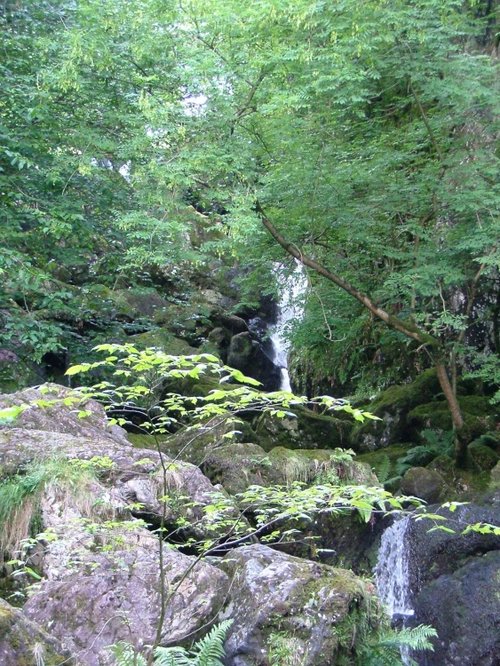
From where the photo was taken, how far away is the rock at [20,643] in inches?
115

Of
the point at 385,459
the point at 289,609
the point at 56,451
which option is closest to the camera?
the point at 289,609

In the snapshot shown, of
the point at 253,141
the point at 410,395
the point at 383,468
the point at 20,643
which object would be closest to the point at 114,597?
the point at 20,643

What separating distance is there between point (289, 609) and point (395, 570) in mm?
4087

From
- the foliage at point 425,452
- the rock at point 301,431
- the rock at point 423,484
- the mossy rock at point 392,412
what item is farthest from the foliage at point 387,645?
the mossy rock at point 392,412

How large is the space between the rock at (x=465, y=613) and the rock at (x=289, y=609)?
2.77 m

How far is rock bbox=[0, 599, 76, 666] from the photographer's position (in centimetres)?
291

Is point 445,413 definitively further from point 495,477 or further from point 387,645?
point 387,645

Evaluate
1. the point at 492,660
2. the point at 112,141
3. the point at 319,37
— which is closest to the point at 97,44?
the point at 112,141

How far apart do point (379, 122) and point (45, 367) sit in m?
6.92

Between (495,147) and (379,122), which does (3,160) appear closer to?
(379,122)

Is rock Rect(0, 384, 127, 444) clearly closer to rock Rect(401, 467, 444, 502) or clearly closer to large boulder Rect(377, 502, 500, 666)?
large boulder Rect(377, 502, 500, 666)

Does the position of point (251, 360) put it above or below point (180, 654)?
above

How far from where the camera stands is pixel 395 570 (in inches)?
325

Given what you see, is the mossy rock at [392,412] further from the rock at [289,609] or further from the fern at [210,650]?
the fern at [210,650]
